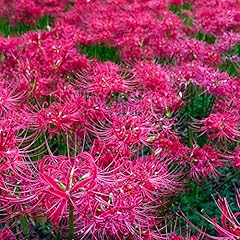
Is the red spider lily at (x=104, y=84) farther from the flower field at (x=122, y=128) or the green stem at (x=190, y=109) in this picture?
the green stem at (x=190, y=109)

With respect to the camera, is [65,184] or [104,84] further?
[104,84]

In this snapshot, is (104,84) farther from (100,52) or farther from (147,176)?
(100,52)

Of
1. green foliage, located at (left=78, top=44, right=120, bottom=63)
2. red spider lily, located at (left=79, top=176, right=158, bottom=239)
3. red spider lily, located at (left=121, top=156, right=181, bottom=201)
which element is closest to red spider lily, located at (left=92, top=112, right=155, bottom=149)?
red spider lily, located at (left=121, top=156, right=181, bottom=201)

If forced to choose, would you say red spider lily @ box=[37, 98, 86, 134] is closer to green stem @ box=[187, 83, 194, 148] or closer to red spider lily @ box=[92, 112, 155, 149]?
red spider lily @ box=[92, 112, 155, 149]

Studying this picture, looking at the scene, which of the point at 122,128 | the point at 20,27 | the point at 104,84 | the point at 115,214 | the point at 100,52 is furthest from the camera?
the point at 20,27

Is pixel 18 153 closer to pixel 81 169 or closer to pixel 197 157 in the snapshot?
pixel 81 169

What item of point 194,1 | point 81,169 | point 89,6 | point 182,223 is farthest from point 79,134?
point 194,1

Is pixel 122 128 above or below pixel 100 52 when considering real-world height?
above

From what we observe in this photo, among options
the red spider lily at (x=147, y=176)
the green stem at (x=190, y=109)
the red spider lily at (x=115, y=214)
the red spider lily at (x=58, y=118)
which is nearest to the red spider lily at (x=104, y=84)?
the red spider lily at (x=58, y=118)

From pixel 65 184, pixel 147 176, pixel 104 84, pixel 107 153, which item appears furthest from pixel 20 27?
pixel 65 184
